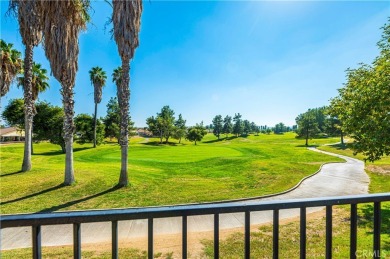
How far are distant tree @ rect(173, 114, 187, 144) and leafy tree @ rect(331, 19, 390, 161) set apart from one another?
49.3m

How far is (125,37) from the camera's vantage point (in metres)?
11.8

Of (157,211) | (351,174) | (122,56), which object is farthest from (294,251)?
(351,174)

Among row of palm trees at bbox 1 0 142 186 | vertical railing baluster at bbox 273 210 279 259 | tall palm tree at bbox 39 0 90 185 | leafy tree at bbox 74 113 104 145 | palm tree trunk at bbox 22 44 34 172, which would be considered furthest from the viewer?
leafy tree at bbox 74 113 104 145

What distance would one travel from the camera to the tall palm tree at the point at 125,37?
11508 millimetres

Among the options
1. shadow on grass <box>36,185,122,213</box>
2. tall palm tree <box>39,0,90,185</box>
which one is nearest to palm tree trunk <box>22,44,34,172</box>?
tall palm tree <box>39,0,90,185</box>

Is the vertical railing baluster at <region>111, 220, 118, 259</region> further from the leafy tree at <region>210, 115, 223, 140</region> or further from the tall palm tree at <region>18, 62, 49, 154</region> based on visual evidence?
the leafy tree at <region>210, 115, 223, 140</region>

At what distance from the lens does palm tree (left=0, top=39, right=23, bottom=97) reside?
15211 mm

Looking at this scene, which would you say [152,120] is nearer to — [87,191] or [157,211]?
[87,191]

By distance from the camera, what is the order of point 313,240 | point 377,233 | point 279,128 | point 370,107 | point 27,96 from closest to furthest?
point 377,233
point 313,240
point 370,107
point 27,96
point 279,128

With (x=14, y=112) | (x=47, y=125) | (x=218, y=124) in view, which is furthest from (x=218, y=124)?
(x=14, y=112)

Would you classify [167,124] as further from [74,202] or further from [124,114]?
[74,202]

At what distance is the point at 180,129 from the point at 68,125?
47.0 metres

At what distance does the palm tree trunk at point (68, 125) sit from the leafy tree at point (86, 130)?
28.1 meters

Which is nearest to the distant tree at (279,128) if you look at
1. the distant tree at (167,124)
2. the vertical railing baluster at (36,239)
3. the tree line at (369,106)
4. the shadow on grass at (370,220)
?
the distant tree at (167,124)
